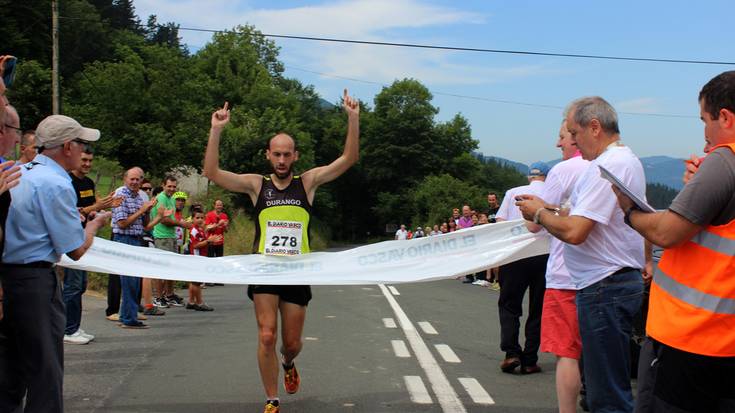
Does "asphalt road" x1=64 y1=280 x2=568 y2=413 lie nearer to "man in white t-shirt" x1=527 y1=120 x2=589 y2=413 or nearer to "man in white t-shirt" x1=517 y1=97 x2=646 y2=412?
"man in white t-shirt" x1=527 y1=120 x2=589 y2=413

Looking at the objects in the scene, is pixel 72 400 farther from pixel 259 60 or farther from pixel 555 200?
pixel 259 60

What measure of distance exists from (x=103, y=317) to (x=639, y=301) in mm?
9428

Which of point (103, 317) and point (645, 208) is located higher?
point (645, 208)

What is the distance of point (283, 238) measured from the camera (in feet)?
20.8

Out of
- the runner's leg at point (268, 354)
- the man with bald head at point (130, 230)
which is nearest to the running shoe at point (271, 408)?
the runner's leg at point (268, 354)

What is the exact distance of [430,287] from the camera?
67.6 ft

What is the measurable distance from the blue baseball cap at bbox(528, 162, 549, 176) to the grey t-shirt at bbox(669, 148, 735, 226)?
4939mm

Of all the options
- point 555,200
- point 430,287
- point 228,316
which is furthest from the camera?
point 430,287

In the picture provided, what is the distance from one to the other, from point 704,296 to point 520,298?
17.5ft

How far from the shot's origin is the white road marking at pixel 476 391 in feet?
21.3

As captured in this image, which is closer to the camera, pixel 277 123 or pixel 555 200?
pixel 555 200

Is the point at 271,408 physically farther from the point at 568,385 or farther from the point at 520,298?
the point at 520,298

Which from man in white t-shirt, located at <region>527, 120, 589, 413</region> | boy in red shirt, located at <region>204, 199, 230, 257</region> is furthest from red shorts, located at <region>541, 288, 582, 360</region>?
boy in red shirt, located at <region>204, 199, 230, 257</region>

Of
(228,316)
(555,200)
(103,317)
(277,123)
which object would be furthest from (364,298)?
(277,123)
